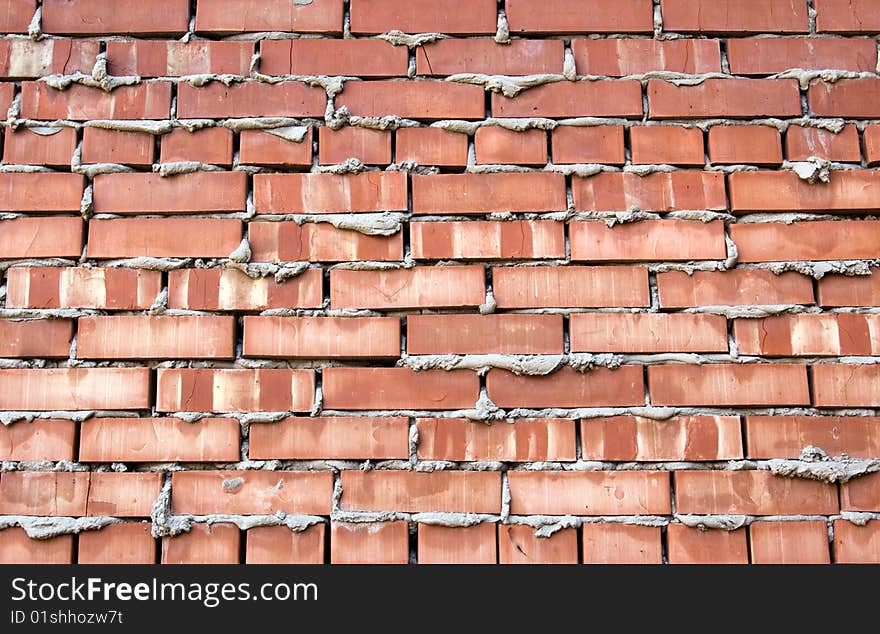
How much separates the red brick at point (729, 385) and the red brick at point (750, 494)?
6.3 inches

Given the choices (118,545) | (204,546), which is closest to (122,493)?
(118,545)

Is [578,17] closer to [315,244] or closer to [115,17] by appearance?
[315,244]

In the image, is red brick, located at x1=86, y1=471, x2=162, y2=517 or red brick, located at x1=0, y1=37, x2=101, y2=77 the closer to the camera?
red brick, located at x1=86, y1=471, x2=162, y2=517

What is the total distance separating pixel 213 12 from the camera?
190cm

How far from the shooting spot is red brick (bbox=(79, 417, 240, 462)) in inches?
67.4

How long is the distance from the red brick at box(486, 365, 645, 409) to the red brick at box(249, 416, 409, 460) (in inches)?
9.0

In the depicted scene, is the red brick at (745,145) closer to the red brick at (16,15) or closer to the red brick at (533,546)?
the red brick at (533,546)

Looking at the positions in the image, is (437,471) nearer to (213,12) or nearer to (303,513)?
(303,513)

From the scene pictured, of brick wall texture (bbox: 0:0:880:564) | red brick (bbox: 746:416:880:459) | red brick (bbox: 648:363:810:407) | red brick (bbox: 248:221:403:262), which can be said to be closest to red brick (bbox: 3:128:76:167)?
brick wall texture (bbox: 0:0:880:564)

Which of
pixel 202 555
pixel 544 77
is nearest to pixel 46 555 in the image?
pixel 202 555

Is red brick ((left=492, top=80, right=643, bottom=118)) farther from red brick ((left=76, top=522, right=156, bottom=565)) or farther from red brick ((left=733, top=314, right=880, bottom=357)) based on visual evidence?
red brick ((left=76, top=522, right=156, bottom=565))

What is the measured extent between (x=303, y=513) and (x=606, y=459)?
2.21ft

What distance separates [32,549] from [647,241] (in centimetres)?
152

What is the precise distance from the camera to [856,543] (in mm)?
1676
